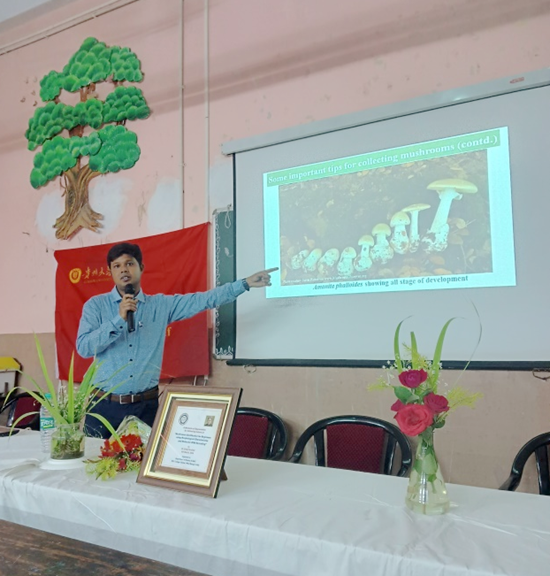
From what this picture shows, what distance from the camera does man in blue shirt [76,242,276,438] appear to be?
9.81 ft

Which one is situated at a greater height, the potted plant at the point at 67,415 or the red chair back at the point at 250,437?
the potted plant at the point at 67,415

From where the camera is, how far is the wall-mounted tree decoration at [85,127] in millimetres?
3775

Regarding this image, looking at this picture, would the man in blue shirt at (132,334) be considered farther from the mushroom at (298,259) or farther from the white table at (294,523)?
the white table at (294,523)

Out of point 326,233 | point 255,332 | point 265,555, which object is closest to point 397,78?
point 326,233

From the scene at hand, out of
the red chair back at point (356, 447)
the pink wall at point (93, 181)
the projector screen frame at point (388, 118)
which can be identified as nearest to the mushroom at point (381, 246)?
the projector screen frame at point (388, 118)

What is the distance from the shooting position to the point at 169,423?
4.77 feet

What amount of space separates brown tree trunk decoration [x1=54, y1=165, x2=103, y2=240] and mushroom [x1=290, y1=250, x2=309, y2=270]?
1.62 meters

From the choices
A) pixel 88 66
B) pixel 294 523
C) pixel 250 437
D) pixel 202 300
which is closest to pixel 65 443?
pixel 294 523

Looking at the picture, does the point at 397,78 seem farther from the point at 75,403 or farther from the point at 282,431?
the point at 75,403

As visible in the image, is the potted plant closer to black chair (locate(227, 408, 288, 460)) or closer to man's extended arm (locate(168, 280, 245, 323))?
black chair (locate(227, 408, 288, 460))

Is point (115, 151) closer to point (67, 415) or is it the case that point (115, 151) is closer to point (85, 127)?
point (85, 127)

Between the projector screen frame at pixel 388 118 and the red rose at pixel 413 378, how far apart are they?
1.23 m

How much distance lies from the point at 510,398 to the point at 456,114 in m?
1.38

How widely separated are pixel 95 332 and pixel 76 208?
133 centimetres
